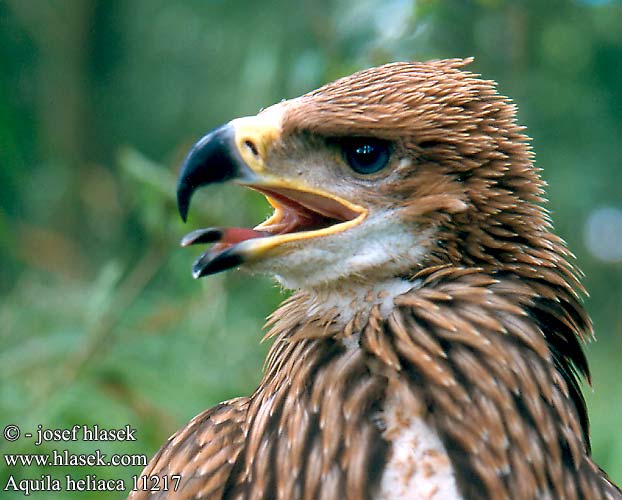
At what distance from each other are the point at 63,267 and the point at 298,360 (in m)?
5.93

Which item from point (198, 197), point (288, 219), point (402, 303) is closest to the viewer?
point (402, 303)

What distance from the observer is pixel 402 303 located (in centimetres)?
212

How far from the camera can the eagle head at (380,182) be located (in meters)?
2.12

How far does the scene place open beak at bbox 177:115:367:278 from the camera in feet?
6.82

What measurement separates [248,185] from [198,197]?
5.42 feet

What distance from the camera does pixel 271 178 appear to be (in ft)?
7.11

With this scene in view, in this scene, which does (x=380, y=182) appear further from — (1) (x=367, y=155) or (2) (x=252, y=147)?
(2) (x=252, y=147)

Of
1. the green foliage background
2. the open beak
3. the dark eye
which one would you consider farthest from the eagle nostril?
the green foliage background

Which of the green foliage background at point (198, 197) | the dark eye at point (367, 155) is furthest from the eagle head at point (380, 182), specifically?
the green foliage background at point (198, 197)

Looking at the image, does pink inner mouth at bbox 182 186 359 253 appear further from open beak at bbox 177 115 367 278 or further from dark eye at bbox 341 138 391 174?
dark eye at bbox 341 138 391 174

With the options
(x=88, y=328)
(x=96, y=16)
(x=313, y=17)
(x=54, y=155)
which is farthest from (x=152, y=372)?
(x=96, y=16)

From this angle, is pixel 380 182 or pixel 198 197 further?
pixel 198 197

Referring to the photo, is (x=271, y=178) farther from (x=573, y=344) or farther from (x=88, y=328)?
(x=88, y=328)

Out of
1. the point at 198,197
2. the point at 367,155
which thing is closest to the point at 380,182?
the point at 367,155
